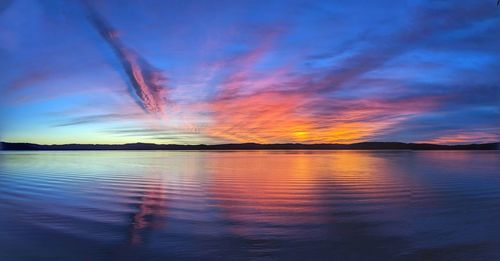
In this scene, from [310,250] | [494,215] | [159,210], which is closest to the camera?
[310,250]

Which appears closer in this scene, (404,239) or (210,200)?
(404,239)

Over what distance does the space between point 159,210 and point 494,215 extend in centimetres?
849

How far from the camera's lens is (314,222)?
31.5 feet

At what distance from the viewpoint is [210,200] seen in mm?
13305

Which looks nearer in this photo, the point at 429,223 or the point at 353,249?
the point at 353,249

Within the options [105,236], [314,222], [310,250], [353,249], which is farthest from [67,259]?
[314,222]

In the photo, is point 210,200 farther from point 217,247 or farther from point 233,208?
point 217,247

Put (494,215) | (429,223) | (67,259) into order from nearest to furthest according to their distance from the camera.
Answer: (67,259) < (429,223) < (494,215)

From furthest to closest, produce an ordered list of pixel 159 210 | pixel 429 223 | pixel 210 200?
pixel 210 200
pixel 159 210
pixel 429 223

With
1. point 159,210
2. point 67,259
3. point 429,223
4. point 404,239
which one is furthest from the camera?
point 159,210

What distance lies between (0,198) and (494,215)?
14.8m

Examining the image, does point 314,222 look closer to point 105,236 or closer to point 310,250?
point 310,250

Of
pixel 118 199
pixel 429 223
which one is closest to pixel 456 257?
pixel 429 223

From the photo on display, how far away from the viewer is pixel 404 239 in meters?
7.86
